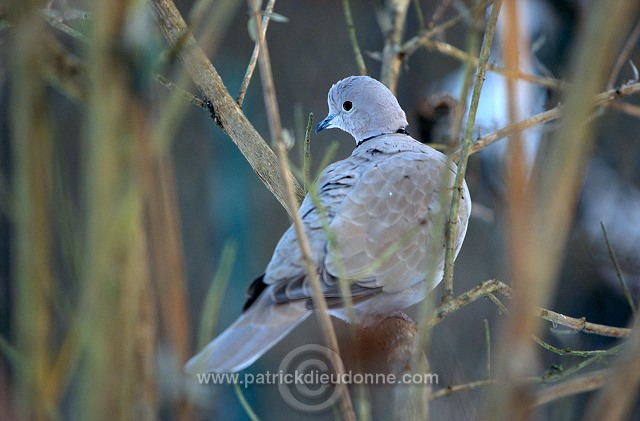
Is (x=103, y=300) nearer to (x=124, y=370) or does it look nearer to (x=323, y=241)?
(x=124, y=370)

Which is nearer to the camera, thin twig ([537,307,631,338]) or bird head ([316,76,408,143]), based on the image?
thin twig ([537,307,631,338])

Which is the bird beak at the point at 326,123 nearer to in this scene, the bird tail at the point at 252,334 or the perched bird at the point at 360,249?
the perched bird at the point at 360,249

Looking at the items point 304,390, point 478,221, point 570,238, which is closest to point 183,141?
point 478,221

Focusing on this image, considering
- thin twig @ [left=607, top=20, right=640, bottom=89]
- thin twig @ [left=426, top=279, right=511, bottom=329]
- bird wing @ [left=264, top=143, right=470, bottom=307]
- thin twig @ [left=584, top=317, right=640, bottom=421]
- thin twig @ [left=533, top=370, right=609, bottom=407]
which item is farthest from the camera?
thin twig @ [left=607, top=20, right=640, bottom=89]

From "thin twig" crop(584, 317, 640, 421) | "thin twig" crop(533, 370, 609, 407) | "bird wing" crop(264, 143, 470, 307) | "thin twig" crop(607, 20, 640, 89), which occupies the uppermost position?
"thin twig" crop(607, 20, 640, 89)

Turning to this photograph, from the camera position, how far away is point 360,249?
163 cm

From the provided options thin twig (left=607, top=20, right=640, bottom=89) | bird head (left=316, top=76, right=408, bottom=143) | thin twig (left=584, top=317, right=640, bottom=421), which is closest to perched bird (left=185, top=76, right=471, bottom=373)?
bird head (left=316, top=76, right=408, bottom=143)

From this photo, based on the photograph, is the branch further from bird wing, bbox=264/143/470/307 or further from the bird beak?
the bird beak

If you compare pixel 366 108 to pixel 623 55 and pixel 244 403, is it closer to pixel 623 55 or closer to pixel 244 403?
pixel 623 55

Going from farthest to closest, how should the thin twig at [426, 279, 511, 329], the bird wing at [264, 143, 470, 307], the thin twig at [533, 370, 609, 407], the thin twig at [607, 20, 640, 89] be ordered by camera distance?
1. the thin twig at [607, 20, 640, 89]
2. the bird wing at [264, 143, 470, 307]
3. the thin twig at [426, 279, 511, 329]
4. the thin twig at [533, 370, 609, 407]

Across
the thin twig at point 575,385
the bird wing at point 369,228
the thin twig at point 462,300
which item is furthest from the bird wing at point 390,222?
the thin twig at point 575,385

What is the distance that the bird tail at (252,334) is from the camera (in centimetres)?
138

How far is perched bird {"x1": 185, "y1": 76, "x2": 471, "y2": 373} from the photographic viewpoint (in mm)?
1471

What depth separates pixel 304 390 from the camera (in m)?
2.03
